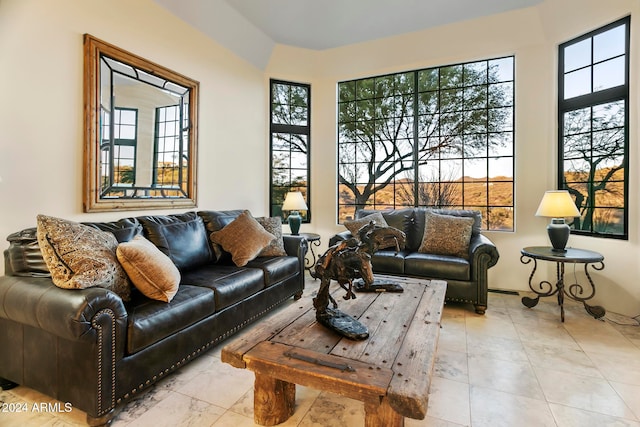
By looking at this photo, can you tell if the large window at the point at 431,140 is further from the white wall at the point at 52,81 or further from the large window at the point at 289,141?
the white wall at the point at 52,81

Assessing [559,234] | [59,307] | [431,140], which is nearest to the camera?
[59,307]

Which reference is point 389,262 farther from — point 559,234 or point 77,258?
point 77,258

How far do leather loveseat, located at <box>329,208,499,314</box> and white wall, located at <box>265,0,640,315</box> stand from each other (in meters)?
0.78

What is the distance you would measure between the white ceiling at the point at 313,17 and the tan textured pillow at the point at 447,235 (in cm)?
245

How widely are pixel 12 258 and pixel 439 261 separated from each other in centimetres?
334

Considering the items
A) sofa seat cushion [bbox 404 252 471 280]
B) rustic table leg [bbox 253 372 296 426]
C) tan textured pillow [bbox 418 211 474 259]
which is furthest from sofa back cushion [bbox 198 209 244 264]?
tan textured pillow [bbox 418 211 474 259]

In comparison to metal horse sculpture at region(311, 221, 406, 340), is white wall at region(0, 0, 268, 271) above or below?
above

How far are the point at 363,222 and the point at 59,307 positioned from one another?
298 cm

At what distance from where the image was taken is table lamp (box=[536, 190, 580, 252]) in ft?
9.58

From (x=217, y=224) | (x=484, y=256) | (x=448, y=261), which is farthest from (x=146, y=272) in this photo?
(x=484, y=256)

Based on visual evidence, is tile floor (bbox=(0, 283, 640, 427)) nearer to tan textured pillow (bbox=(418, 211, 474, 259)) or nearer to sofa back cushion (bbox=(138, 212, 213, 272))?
sofa back cushion (bbox=(138, 212, 213, 272))

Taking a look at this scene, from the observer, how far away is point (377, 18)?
384cm

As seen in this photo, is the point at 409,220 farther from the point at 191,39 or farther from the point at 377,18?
the point at 191,39

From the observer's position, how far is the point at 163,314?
1798mm
